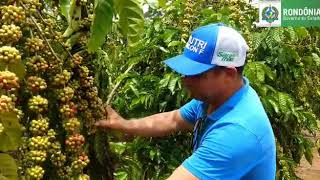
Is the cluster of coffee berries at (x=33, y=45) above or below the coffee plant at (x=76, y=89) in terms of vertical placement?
above

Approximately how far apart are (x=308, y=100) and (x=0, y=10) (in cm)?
409

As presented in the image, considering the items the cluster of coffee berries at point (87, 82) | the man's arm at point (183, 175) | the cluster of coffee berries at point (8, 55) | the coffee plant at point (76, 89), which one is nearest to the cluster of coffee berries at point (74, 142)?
the coffee plant at point (76, 89)

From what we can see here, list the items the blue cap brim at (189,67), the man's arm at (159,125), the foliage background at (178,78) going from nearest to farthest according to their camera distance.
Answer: the blue cap brim at (189,67)
the man's arm at (159,125)
the foliage background at (178,78)

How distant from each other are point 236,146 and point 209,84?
0.26 meters

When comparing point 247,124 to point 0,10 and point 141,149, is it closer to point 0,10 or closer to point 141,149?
point 0,10

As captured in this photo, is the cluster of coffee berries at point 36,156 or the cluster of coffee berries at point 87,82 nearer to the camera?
the cluster of coffee berries at point 36,156

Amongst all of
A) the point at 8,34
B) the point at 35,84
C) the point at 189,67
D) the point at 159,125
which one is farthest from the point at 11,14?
the point at 159,125

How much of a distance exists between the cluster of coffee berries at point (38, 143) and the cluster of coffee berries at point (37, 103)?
0.24 feet

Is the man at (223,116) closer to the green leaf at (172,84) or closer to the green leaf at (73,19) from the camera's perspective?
the green leaf at (73,19)

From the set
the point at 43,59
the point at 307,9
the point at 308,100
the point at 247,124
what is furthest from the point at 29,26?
the point at 308,100

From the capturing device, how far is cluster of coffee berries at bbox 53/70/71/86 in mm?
1528

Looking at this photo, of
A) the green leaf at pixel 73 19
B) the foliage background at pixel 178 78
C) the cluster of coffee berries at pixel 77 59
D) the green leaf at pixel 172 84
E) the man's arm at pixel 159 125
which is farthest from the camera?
the foliage background at pixel 178 78

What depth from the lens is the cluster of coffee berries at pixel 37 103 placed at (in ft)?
4.67

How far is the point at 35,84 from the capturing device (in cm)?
144
